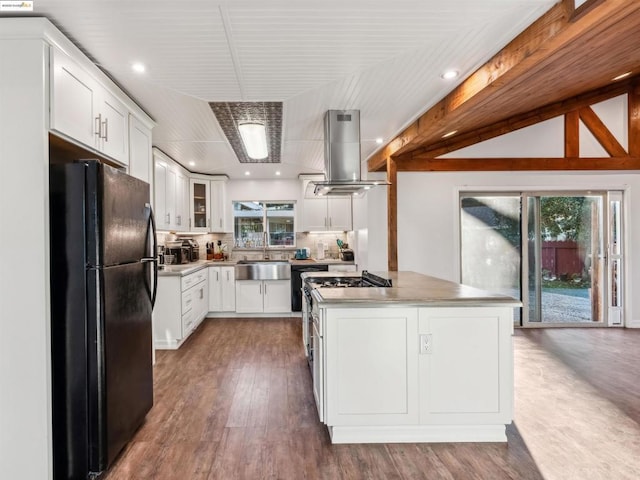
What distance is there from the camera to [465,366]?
2.36 metres

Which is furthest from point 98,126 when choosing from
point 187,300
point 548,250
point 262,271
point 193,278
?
point 548,250

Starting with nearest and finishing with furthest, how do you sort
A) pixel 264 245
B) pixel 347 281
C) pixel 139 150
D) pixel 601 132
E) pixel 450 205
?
pixel 139 150, pixel 347 281, pixel 601 132, pixel 450 205, pixel 264 245

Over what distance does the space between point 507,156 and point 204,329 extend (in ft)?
16.0

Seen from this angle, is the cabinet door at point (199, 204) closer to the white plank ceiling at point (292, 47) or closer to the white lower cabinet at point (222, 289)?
the white lower cabinet at point (222, 289)

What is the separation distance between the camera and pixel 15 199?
185 centimetres

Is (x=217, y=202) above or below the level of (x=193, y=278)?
above

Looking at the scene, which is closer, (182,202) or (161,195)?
(161,195)

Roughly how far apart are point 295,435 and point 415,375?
34.4 inches

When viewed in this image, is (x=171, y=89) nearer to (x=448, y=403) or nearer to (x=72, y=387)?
(x=72, y=387)

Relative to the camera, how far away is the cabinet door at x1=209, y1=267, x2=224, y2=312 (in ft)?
19.2

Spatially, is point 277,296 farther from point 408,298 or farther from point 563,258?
point 563,258

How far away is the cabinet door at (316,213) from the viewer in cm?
634

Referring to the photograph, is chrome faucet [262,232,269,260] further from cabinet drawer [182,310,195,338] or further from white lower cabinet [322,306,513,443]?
white lower cabinet [322,306,513,443]

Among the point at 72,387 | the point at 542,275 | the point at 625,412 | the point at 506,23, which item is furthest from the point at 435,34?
the point at 542,275
